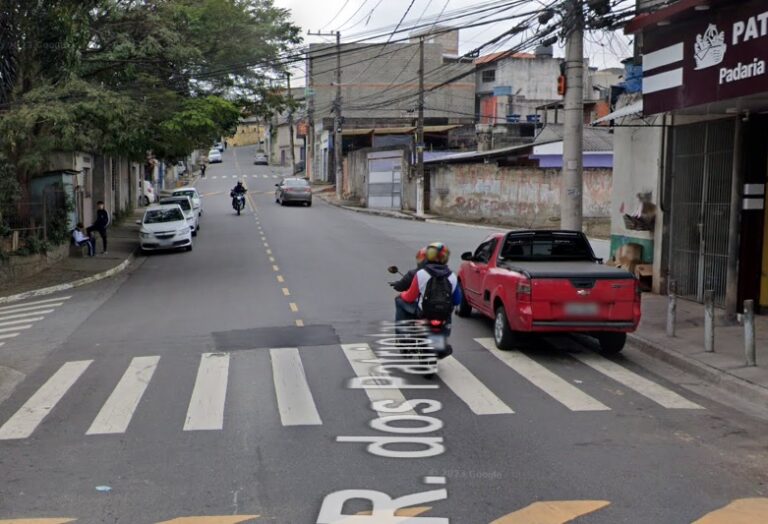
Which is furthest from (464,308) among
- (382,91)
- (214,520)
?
(382,91)

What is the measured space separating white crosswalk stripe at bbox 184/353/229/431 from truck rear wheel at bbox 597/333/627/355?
17.4 ft

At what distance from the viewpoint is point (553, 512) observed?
5.83 metres

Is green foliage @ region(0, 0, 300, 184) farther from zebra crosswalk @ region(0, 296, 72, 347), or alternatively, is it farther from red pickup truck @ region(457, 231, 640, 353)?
red pickup truck @ region(457, 231, 640, 353)

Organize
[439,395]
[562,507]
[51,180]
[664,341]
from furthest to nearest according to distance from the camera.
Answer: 1. [51,180]
2. [664,341]
3. [439,395]
4. [562,507]

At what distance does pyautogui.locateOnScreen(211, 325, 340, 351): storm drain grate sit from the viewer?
1274cm

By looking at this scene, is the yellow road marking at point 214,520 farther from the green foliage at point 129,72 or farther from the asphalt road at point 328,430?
the green foliage at point 129,72

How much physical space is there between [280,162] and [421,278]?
100301 millimetres

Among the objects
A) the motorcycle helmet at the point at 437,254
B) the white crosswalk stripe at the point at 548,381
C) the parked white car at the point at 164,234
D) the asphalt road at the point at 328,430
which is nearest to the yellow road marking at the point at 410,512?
the asphalt road at the point at 328,430

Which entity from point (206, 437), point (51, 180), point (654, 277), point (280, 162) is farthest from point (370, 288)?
point (280, 162)

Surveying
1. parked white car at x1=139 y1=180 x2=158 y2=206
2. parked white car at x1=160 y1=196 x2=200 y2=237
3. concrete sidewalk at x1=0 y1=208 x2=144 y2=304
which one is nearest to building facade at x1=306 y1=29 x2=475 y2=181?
parked white car at x1=139 y1=180 x2=158 y2=206

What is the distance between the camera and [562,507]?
19.4 ft

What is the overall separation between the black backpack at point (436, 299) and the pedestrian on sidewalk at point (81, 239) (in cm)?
1872

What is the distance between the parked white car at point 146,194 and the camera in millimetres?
52312

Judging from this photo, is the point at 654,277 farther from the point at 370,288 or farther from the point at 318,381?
the point at 318,381
